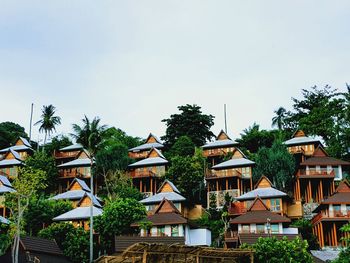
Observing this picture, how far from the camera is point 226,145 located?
73438mm

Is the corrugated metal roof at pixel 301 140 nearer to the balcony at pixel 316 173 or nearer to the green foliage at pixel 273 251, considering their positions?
the balcony at pixel 316 173

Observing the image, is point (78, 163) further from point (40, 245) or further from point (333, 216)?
point (333, 216)

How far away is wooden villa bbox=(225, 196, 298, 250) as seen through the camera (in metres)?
52.2

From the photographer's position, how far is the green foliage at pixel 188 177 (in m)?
65.3

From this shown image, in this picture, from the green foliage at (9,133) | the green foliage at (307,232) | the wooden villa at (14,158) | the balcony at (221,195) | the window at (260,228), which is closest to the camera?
the green foliage at (307,232)

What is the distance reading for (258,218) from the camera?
53.2 m

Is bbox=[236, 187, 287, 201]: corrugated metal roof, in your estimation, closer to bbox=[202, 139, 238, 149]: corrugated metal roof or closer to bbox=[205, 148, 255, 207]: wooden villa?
bbox=[205, 148, 255, 207]: wooden villa

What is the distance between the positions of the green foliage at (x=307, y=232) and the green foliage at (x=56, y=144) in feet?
138

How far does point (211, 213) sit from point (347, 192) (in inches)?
550

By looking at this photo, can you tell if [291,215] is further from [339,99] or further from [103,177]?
[103,177]

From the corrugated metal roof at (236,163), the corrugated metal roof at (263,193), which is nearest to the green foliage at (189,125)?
the corrugated metal roof at (236,163)

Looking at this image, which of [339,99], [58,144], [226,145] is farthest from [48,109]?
[339,99]

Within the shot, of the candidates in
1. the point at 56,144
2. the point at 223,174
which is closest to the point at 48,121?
the point at 56,144

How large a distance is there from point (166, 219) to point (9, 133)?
49.5 meters
